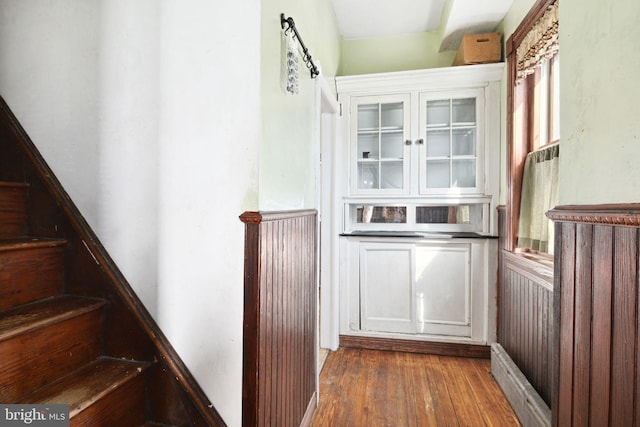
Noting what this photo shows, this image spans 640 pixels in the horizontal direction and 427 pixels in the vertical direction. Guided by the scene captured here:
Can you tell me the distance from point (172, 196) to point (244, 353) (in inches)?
26.0

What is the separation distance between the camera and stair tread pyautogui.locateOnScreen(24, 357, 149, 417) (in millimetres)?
988

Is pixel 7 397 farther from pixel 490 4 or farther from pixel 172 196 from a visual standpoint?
pixel 490 4

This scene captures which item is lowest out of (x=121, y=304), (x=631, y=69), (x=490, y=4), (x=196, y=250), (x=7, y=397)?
(x=7, y=397)

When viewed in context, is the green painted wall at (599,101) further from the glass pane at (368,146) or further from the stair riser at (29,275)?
the stair riser at (29,275)

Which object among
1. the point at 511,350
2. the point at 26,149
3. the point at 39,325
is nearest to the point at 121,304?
the point at 39,325

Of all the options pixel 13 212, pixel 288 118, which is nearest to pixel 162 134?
pixel 288 118

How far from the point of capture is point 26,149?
1.42 m

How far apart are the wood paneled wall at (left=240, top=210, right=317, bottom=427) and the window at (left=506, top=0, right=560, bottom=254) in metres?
1.44

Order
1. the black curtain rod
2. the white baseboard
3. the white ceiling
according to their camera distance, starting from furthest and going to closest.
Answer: the white ceiling, the white baseboard, the black curtain rod

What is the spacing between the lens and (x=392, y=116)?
283 centimetres

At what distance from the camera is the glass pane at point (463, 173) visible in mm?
2679

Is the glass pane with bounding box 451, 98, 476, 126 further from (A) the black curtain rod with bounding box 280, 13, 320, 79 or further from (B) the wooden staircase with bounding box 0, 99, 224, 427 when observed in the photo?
(B) the wooden staircase with bounding box 0, 99, 224, 427

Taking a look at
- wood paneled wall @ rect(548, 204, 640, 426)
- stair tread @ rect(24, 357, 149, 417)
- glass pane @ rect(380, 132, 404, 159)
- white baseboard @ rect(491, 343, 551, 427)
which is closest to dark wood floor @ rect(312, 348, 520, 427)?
white baseboard @ rect(491, 343, 551, 427)

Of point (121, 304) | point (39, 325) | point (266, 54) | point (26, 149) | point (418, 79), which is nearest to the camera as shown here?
point (39, 325)
